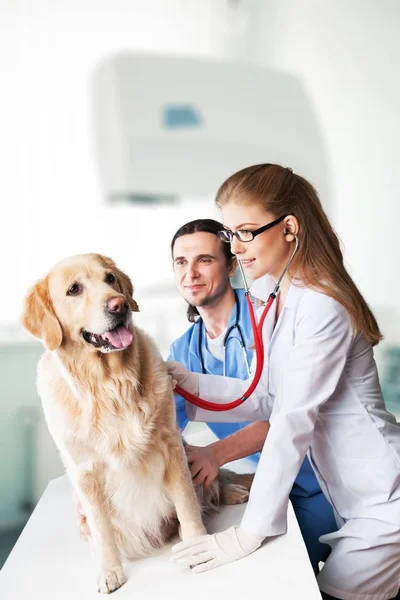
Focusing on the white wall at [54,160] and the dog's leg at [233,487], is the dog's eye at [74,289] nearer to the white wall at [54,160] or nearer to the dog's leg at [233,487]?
the dog's leg at [233,487]

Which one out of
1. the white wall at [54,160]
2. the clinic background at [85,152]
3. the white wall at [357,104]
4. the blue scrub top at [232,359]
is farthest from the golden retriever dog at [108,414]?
the white wall at [357,104]

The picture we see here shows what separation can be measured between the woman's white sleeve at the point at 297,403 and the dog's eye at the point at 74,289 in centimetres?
45

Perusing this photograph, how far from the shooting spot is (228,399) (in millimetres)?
1499

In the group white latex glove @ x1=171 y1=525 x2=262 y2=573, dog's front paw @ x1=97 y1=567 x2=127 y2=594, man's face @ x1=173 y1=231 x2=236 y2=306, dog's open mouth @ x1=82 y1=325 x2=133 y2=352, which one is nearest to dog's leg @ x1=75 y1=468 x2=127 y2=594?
dog's front paw @ x1=97 y1=567 x2=127 y2=594

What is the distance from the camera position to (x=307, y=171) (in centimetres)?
321

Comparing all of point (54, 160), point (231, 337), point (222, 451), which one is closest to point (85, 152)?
point (54, 160)

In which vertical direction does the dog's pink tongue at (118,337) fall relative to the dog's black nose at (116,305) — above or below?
below

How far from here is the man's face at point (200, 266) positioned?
1722 mm

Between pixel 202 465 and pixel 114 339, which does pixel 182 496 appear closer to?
pixel 202 465

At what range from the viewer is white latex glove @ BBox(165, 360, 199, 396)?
4.70 feet

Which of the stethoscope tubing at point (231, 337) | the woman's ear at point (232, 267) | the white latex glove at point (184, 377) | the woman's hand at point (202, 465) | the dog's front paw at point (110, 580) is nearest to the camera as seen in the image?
the dog's front paw at point (110, 580)

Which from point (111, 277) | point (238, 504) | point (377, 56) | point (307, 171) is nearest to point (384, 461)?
point (238, 504)

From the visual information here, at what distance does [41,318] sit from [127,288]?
7.6 inches

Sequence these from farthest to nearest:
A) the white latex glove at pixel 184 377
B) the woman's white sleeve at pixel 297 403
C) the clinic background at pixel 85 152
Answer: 1. the clinic background at pixel 85 152
2. the white latex glove at pixel 184 377
3. the woman's white sleeve at pixel 297 403
